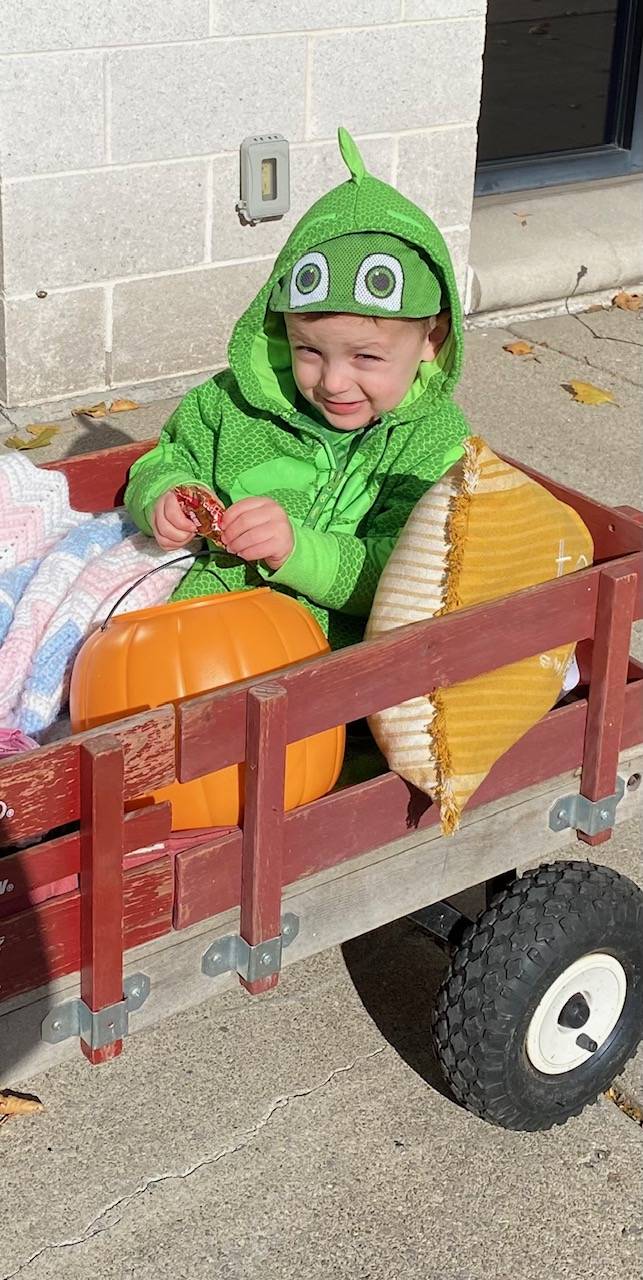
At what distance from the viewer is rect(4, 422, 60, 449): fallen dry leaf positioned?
5.32 meters

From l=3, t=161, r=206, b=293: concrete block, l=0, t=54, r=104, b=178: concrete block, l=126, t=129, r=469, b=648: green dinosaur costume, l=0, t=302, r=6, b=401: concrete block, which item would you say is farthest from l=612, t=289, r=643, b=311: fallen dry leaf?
l=126, t=129, r=469, b=648: green dinosaur costume

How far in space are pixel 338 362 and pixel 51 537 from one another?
775 millimetres

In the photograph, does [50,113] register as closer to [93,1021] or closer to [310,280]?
[310,280]

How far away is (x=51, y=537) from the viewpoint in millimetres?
3422

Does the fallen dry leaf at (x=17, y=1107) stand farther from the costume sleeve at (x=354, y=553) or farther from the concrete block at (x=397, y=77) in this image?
the concrete block at (x=397, y=77)

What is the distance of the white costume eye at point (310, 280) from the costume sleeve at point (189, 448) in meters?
0.41

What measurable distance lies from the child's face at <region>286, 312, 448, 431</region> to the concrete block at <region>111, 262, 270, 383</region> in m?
2.66

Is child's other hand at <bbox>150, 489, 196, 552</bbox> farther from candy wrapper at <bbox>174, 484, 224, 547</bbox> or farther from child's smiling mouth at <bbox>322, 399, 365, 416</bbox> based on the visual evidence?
child's smiling mouth at <bbox>322, 399, 365, 416</bbox>

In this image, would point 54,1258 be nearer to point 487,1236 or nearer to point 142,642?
point 487,1236

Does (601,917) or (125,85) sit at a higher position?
(125,85)

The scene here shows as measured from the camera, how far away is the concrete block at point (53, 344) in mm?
5414

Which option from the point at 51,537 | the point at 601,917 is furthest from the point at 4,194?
the point at 601,917

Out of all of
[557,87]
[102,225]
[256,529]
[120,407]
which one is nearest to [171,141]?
[102,225]

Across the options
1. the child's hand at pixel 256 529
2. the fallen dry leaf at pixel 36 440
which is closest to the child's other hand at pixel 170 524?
the child's hand at pixel 256 529
